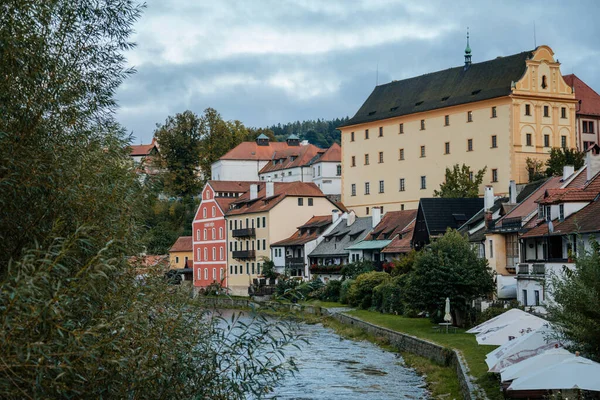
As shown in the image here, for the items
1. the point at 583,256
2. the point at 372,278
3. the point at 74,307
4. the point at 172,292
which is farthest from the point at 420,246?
the point at 74,307

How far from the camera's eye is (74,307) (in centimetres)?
954

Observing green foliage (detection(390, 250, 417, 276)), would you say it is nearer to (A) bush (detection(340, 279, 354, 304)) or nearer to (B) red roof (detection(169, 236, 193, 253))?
(A) bush (detection(340, 279, 354, 304))

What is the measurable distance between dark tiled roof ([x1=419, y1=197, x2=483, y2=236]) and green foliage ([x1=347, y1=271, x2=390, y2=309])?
12.4ft

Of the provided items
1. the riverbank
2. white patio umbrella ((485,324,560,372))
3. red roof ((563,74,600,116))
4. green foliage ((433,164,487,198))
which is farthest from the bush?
red roof ((563,74,600,116))

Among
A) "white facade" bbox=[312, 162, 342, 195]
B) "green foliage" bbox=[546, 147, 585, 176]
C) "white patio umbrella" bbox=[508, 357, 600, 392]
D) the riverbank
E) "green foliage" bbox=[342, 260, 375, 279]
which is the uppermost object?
"white facade" bbox=[312, 162, 342, 195]

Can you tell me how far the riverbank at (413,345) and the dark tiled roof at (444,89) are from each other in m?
26.8

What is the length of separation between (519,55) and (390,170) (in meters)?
14.2

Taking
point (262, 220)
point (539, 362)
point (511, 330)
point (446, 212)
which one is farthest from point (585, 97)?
Result: point (539, 362)

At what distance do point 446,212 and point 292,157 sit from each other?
5461cm

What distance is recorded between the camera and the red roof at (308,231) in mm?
64775

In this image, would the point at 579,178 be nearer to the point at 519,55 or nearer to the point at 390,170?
the point at 519,55

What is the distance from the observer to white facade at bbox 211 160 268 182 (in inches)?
3910

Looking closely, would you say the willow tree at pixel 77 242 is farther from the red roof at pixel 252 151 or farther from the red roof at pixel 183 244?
the red roof at pixel 252 151

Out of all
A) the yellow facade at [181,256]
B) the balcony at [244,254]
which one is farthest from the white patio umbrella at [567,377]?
the yellow facade at [181,256]
